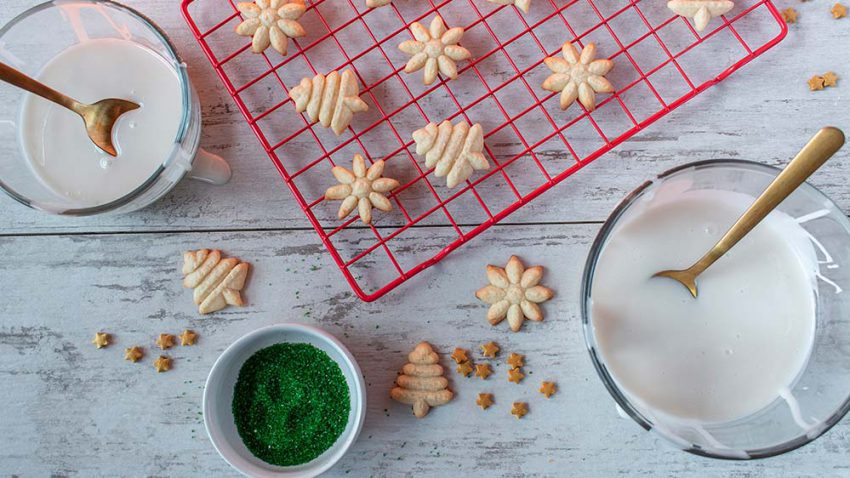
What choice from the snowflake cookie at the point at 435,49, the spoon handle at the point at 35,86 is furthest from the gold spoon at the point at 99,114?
the snowflake cookie at the point at 435,49

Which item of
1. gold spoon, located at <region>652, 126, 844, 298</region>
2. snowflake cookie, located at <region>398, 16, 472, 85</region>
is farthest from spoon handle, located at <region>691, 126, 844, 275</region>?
snowflake cookie, located at <region>398, 16, 472, 85</region>

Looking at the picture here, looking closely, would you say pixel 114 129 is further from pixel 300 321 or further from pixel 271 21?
pixel 300 321

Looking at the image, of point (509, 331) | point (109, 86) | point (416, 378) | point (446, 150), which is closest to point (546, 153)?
point (446, 150)

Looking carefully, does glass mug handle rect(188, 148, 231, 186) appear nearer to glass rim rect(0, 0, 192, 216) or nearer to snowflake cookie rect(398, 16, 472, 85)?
glass rim rect(0, 0, 192, 216)

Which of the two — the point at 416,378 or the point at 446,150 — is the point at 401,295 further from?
the point at 446,150

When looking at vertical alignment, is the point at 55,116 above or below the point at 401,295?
above

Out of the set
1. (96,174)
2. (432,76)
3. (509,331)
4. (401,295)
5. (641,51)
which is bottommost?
(509,331)
